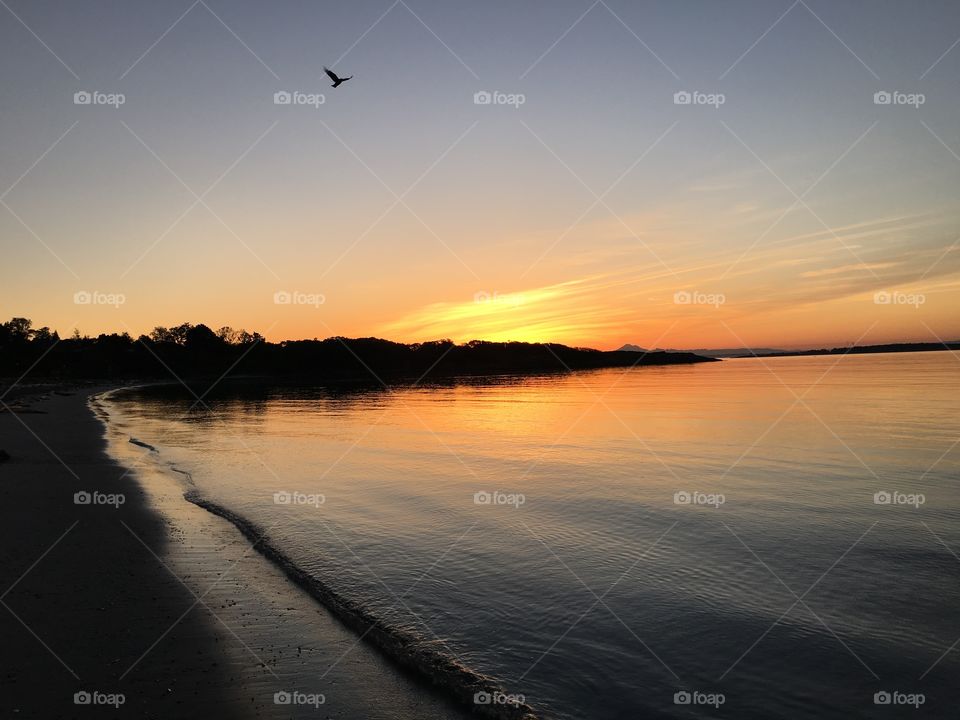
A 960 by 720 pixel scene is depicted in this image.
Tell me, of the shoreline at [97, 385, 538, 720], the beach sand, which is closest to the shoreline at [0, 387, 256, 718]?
the beach sand

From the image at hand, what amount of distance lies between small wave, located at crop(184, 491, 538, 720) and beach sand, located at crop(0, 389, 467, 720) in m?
0.22

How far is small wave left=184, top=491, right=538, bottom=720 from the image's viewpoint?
315 inches

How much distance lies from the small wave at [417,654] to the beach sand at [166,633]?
8.6 inches

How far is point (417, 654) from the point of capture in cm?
928

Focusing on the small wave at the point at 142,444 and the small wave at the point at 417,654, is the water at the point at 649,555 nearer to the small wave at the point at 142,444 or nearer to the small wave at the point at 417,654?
the small wave at the point at 417,654

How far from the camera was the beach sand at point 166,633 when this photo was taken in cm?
759

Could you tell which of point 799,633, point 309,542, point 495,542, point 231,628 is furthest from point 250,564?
point 799,633

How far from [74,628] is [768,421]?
1799 inches

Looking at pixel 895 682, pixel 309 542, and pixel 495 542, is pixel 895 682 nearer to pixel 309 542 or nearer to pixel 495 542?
pixel 495 542

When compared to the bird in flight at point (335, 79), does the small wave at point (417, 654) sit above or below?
below

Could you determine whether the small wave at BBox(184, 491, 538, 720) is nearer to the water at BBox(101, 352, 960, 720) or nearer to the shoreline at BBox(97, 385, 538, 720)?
the shoreline at BBox(97, 385, 538, 720)

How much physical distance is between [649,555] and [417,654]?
7.83 m

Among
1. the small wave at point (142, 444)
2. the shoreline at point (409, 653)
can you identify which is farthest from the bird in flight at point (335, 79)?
the small wave at point (142, 444)

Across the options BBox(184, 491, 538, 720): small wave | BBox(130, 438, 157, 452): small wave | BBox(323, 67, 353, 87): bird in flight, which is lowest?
BBox(184, 491, 538, 720): small wave
